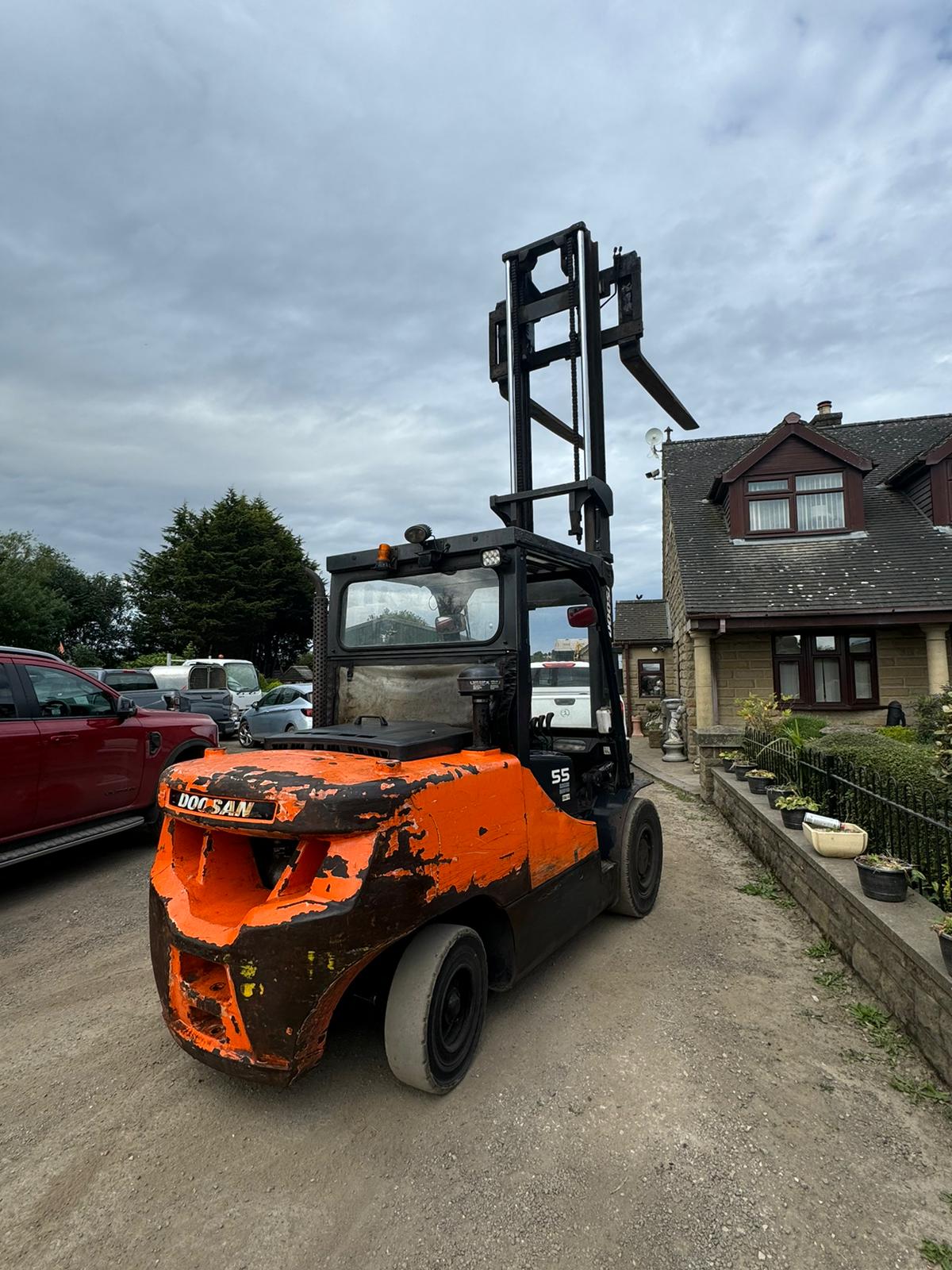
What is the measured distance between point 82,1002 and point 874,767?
17.7ft

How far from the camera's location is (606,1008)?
132 inches

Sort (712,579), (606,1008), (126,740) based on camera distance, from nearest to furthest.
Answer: (606,1008), (126,740), (712,579)

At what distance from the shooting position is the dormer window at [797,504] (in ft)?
42.9

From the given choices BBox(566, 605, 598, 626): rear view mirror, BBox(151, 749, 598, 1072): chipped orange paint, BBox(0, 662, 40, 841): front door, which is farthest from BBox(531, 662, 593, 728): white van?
BBox(0, 662, 40, 841): front door

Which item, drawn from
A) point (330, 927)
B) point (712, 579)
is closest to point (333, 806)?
point (330, 927)

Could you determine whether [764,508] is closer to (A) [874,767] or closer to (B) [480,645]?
(A) [874,767]

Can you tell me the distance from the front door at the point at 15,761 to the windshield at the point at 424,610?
3.10 metres

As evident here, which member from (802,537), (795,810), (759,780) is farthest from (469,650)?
(802,537)

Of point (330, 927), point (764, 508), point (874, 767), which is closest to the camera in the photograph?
point (330, 927)

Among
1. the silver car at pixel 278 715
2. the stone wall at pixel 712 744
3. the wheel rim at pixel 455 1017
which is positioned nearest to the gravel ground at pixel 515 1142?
the wheel rim at pixel 455 1017

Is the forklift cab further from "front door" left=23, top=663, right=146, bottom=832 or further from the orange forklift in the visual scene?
"front door" left=23, top=663, right=146, bottom=832

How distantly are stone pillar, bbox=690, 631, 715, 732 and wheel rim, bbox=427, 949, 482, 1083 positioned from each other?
32.1 feet

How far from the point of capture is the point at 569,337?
5.47 meters

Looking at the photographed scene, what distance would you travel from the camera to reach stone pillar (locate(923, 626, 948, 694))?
1126cm
